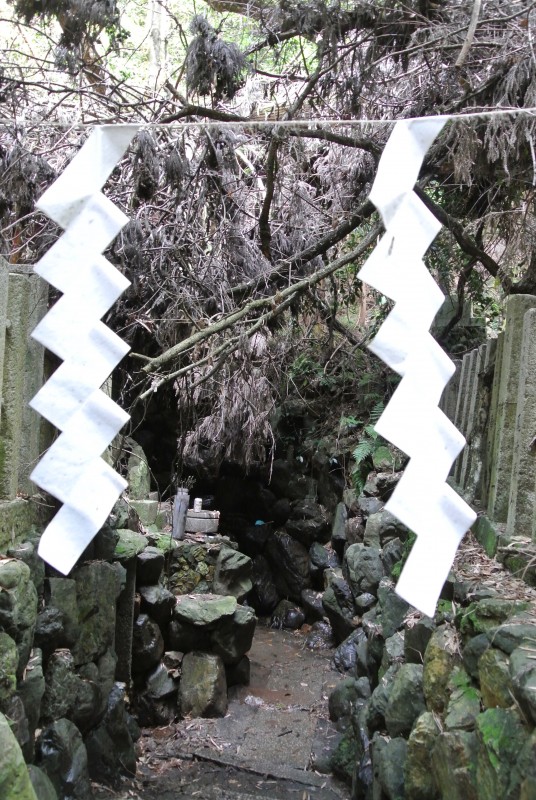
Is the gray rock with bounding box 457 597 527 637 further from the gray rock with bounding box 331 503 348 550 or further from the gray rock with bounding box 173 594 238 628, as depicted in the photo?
the gray rock with bounding box 331 503 348 550

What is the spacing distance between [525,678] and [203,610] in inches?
224

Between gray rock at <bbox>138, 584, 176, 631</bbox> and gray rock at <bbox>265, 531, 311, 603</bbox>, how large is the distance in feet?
14.4

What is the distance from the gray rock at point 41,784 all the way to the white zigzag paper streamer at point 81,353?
6.72ft

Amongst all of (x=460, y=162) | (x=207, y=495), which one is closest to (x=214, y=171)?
(x=460, y=162)

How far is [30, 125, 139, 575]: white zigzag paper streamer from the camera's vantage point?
211 centimetres

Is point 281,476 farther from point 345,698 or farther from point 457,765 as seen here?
point 457,765

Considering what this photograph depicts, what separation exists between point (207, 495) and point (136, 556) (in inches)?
245

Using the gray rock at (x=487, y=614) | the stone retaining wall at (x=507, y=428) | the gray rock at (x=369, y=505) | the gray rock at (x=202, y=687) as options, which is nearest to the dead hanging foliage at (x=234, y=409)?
the gray rock at (x=369, y=505)

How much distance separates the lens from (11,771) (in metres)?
2.60

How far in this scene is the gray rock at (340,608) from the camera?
8992mm

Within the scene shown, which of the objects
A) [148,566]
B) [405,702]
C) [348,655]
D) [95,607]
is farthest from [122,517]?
[348,655]

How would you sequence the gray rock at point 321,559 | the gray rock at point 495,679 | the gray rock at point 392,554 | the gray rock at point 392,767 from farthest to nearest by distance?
the gray rock at point 321,559, the gray rock at point 392,554, the gray rock at point 392,767, the gray rock at point 495,679

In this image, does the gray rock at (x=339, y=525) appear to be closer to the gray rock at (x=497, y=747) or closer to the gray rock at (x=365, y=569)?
the gray rock at (x=365, y=569)

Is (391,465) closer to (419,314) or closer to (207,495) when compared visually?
(207,495)
